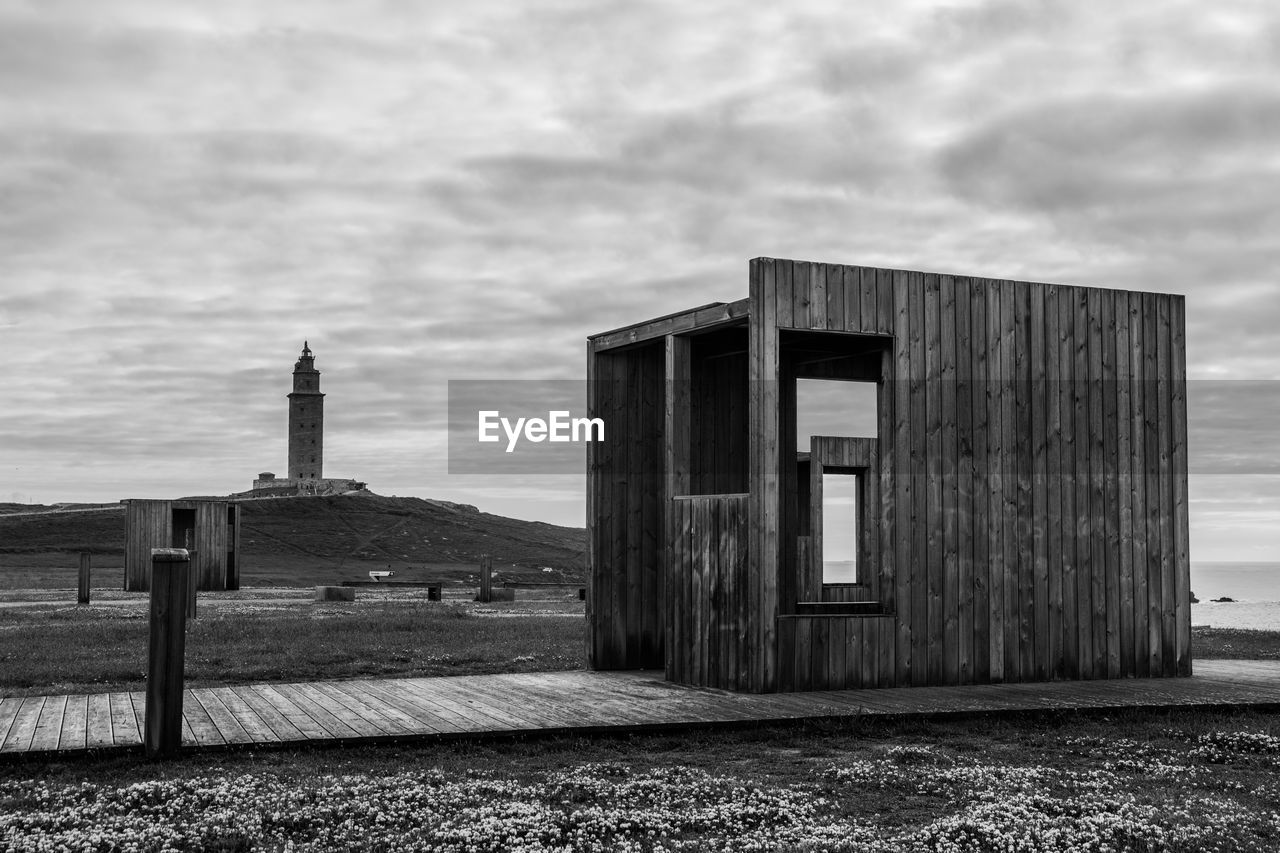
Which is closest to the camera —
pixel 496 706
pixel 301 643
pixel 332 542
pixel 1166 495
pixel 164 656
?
pixel 164 656

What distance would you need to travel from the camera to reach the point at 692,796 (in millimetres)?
7309

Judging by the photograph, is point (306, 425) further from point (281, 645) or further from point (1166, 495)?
point (1166, 495)

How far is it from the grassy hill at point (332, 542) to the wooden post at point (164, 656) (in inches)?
1440

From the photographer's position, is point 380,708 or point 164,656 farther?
point 380,708

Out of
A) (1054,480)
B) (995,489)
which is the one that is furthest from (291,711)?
(1054,480)

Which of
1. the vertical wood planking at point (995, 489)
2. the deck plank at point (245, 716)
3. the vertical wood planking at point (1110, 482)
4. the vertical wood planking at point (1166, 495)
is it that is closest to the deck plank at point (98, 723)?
the deck plank at point (245, 716)

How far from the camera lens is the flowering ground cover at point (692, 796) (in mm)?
6336

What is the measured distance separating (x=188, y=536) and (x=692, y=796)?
95.0 feet

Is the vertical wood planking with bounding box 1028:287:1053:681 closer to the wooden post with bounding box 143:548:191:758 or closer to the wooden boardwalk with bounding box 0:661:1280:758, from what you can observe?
the wooden boardwalk with bounding box 0:661:1280:758

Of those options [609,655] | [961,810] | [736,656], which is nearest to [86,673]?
[609,655]

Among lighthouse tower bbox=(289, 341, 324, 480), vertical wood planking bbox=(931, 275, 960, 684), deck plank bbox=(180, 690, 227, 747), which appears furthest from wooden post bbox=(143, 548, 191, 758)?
lighthouse tower bbox=(289, 341, 324, 480)

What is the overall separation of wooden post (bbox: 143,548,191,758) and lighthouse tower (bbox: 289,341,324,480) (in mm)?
114109

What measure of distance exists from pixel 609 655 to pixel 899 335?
15.2 feet

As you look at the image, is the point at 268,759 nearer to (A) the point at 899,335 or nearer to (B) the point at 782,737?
(B) the point at 782,737
